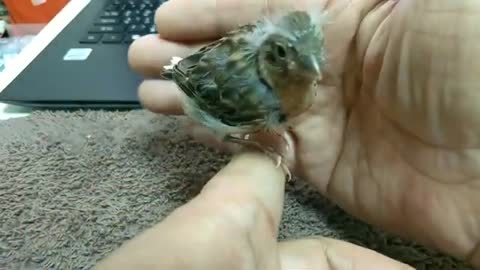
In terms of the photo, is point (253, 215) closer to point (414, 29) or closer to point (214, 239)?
point (214, 239)

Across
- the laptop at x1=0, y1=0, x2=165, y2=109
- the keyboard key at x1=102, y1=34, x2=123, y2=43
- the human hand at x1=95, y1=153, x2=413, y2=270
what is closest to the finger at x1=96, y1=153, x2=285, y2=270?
the human hand at x1=95, y1=153, x2=413, y2=270

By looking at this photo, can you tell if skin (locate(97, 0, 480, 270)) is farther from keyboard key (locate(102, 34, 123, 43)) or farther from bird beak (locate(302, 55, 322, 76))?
keyboard key (locate(102, 34, 123, 43))

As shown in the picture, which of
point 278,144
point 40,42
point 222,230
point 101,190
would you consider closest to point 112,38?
point 40,42

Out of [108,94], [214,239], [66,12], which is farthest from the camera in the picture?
[66,12]

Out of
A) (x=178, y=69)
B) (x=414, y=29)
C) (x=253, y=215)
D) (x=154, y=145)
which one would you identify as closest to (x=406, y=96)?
(x=414, y=29)

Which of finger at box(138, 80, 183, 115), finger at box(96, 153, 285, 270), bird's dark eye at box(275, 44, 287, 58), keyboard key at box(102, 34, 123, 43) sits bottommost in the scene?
Answer: keyboard key at box(102, 34, 123, 43)

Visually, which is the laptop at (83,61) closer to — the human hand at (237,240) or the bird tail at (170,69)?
the bird tail at (170,69)
